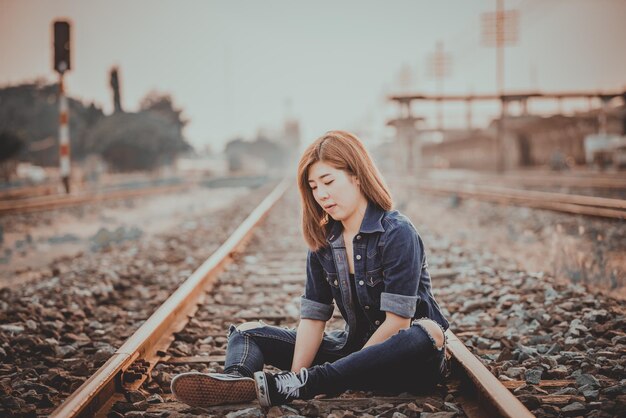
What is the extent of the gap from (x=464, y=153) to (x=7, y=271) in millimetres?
40336

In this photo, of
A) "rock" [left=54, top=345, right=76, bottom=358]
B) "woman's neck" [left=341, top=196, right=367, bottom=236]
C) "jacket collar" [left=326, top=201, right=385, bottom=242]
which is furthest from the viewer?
"rock" [left=54, top=345, right=76, bottom=358]

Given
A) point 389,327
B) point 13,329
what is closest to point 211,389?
point 389,327

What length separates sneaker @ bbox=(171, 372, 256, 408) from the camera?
2.31 m

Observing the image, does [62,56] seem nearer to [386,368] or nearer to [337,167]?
[337,167]

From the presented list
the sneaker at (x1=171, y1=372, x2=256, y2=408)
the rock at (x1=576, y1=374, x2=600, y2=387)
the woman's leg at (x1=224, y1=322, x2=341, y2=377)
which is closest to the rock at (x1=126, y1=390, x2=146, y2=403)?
the sneaker at (x1=171, y1=372, x2=256, y2=408)

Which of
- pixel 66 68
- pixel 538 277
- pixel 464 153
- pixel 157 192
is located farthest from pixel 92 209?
pixel 464 153

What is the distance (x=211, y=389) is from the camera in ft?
7.73

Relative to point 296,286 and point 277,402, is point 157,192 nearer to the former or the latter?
point 296,286

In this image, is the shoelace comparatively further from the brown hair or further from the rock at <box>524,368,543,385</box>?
the rock at <box>524,368,543,385</box>

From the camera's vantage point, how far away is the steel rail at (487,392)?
1997 mm

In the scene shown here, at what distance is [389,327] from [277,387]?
1.75 ft

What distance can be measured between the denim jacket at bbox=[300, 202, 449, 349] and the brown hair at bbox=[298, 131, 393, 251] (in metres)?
0.05

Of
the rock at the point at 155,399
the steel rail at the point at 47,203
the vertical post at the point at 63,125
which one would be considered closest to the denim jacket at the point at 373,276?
the rock at the point at 155,399

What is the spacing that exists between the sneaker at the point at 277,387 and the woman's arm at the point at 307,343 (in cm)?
24
